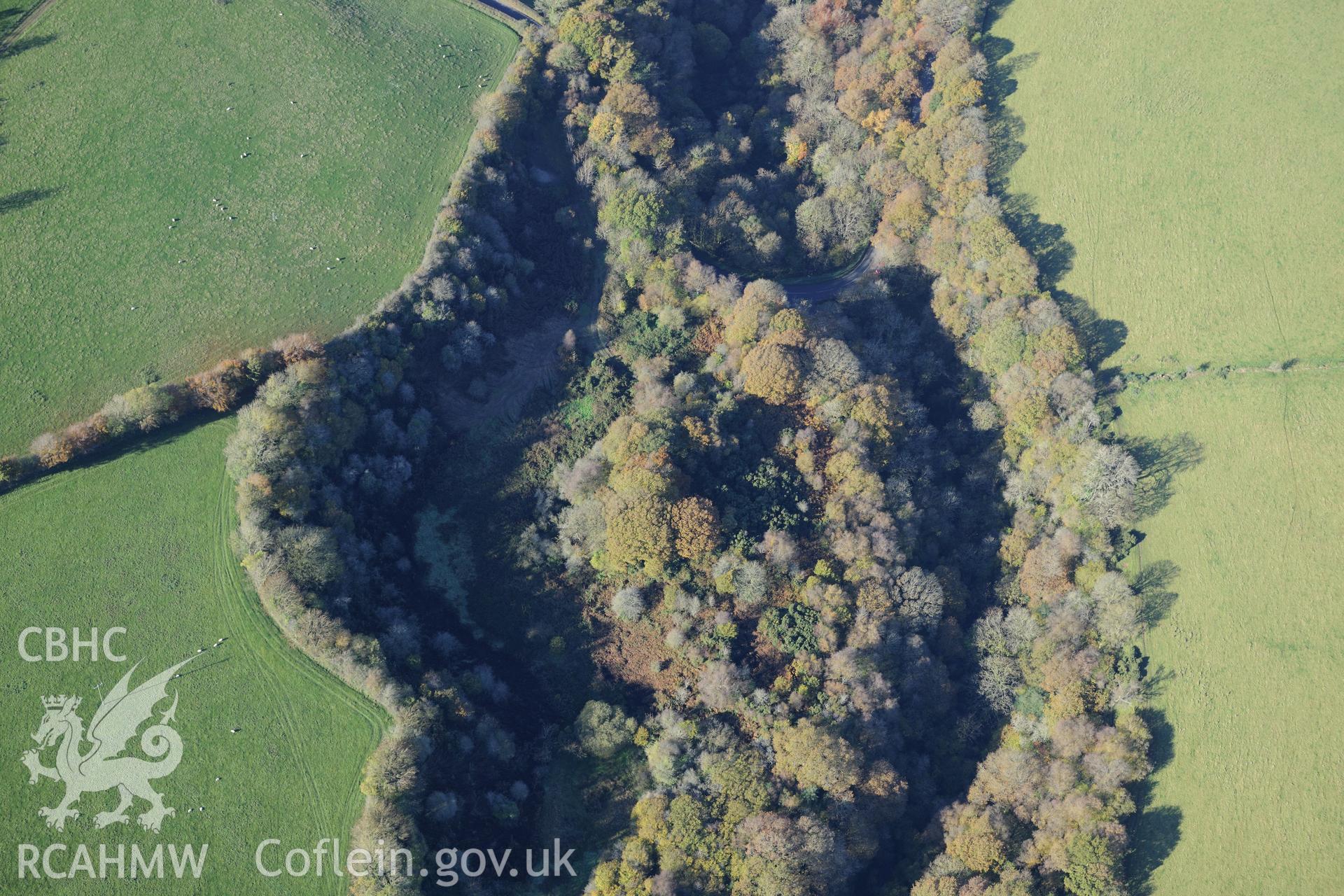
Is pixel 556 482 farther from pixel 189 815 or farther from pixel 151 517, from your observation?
pixel 189 815

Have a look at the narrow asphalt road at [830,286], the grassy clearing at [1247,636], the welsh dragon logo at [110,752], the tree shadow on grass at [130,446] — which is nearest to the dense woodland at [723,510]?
the tree shadow on grass at [130,446]

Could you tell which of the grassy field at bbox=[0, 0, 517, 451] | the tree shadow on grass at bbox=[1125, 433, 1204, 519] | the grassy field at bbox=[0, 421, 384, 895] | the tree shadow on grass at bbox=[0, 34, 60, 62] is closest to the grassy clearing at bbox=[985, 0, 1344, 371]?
the tree shadow on grass at bbox=[1125, 433, 1204, 519]

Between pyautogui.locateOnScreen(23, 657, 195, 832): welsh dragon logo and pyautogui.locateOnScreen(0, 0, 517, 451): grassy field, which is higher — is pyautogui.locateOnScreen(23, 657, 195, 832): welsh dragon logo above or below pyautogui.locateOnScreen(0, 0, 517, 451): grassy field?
below

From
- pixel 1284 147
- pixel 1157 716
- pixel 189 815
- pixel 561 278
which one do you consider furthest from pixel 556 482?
pixel 1284 147

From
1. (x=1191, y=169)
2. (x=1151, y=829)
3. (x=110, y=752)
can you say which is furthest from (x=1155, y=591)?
(x=110, y=752)

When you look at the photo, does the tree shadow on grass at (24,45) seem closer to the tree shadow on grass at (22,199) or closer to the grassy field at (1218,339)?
the tree shadow on grass at (22,199)

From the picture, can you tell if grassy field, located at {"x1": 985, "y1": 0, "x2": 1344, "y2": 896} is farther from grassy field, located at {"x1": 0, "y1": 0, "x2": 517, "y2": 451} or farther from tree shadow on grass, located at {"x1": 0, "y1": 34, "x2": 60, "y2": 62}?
tree shadow on grass, located at {"x1": 0, "y1": 34, "x2": 60, "y2": 62}

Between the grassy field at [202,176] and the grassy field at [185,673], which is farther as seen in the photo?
the grassy field at [202,176]
